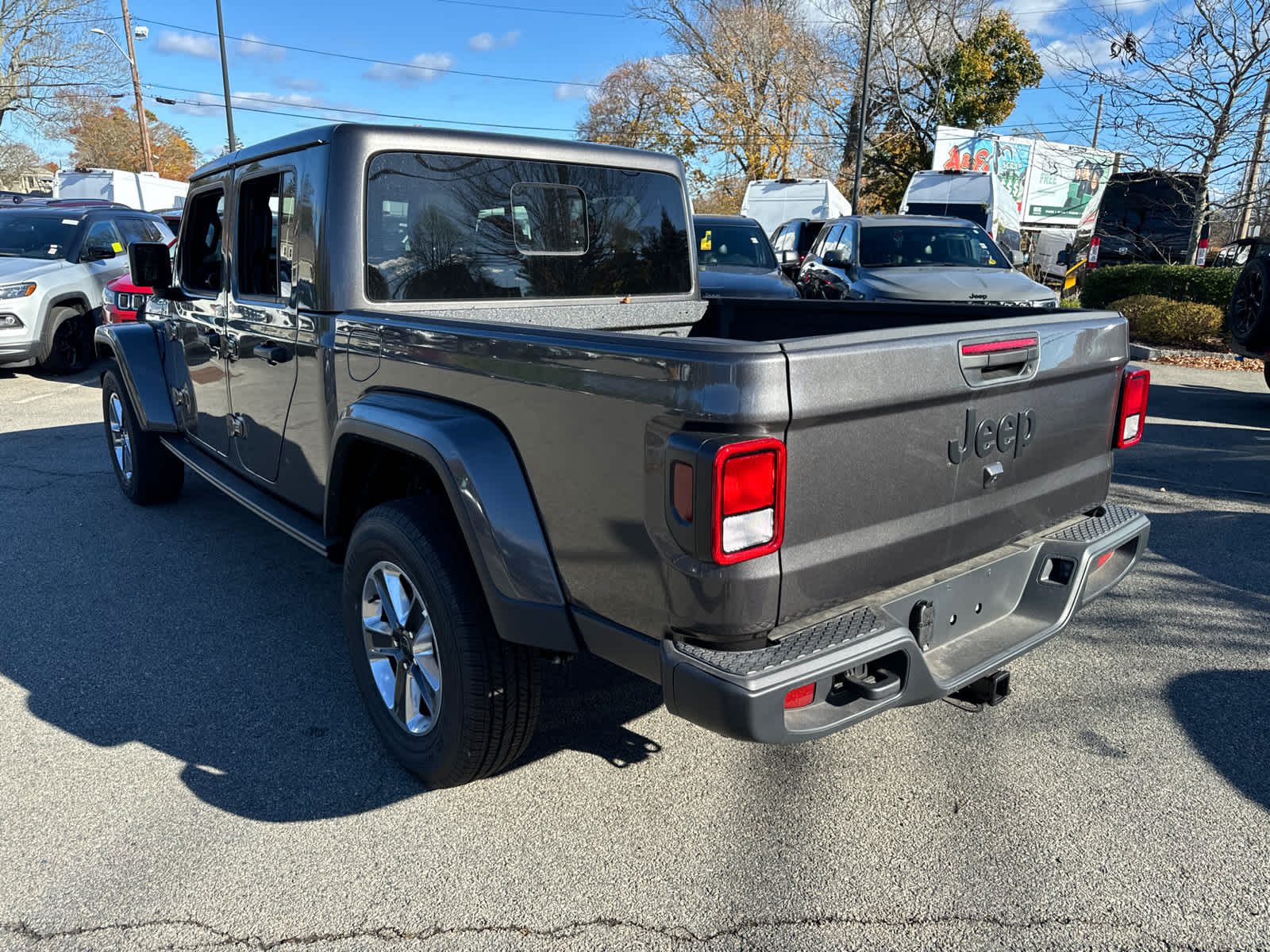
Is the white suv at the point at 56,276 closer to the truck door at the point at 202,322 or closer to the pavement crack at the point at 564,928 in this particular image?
the truck door at the point at 202,322

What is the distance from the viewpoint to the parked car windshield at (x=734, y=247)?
1084cm

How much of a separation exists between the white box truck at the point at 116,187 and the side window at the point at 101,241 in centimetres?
1102

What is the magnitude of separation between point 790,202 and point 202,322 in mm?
18585

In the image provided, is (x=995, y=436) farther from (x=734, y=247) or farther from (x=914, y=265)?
(x=734, y=247)

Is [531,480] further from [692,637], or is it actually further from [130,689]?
[130,689]

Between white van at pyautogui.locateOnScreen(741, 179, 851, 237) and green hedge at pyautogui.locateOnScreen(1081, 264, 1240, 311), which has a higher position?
white van at pyautogui.locateOnScreen(741, 179, 851, 237)

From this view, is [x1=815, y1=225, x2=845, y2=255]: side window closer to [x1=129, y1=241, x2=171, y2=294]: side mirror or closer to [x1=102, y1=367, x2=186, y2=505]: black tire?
[x1=102, y1=367, x2=186, y2=505]: black tire

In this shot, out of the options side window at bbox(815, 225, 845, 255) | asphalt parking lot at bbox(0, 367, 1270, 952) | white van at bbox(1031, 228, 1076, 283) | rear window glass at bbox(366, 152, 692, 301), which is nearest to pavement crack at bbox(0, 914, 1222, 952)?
asphalt parking lot at bbox(0, 367, 1270, 952)

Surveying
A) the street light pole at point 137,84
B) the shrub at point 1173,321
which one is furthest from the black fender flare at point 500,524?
the street light pole at point 137,84

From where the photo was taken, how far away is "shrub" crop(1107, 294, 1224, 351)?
1212cm

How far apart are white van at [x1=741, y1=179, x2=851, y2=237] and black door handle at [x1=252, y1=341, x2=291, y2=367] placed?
59.6 ft

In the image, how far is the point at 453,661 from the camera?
8.50 ft

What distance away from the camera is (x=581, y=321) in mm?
3715

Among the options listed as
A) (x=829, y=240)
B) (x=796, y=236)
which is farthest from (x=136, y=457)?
(x=796, y=236)
